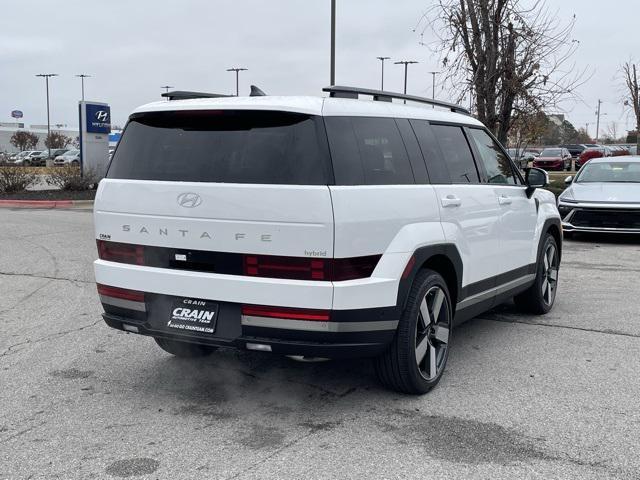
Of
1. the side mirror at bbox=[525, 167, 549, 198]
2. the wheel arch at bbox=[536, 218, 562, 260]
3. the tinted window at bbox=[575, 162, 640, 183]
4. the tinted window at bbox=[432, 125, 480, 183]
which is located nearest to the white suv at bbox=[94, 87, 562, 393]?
the tinted window at bbox=[432, 125, 480, 183]

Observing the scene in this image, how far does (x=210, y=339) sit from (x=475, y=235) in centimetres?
211

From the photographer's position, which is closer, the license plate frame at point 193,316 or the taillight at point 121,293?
the license plate frame at point 193,316

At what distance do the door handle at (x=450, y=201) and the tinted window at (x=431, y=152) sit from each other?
124mm

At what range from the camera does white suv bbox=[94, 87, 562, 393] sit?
12.4 ft

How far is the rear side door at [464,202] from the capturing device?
471 cm

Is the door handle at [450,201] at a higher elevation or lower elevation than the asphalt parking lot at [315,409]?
higher

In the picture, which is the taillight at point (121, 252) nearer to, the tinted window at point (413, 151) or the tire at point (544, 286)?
the tinted window at point (413, 151)

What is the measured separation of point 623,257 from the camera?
34.1ft

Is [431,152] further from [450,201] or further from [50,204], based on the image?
[50,204]

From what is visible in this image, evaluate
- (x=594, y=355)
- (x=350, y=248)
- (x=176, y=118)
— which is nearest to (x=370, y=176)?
(x=350, y=248)

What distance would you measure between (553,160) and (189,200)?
38972mm

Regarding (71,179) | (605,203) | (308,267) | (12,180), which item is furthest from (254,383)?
(12,180)

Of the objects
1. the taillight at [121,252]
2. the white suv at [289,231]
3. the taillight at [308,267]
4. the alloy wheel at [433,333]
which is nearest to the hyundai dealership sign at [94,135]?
the taillight at [121,252]

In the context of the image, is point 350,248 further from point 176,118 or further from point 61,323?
point 61,323
